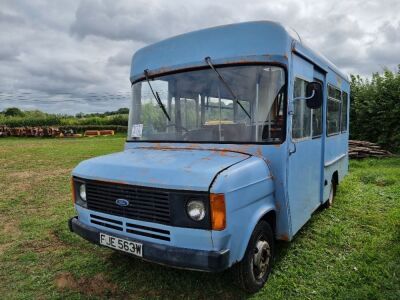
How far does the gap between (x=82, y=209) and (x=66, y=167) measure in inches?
388

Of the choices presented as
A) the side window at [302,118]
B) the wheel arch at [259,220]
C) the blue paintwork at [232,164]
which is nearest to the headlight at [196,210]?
the blue paintwork at [232,164]

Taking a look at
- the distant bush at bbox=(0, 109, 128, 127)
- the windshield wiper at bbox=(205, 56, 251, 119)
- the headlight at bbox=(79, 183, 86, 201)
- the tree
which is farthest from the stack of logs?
the windshield wiper at bbox=(205, 56, 251, 119)

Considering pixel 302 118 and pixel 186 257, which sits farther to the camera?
pixel 302 118

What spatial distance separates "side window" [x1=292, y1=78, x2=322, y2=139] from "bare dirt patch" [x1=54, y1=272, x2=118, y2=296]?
8.74 feet

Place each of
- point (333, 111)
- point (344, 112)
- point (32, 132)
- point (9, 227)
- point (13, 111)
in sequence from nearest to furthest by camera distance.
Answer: point (9, 227), point (333, 111), point (344, 112), point (32, 132), point (13, 111)

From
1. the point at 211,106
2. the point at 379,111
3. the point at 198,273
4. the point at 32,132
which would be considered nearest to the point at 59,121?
the point at 32,132

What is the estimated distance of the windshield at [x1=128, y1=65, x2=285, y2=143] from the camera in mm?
3779

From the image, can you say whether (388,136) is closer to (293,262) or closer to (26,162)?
(293,262)

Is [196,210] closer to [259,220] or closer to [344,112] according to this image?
[259,220]

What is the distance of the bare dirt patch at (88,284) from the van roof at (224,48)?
101 inches

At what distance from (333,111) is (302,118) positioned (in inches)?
89.9

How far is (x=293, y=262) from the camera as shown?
4406 millimetres

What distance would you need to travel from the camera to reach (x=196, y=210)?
307 centimetres

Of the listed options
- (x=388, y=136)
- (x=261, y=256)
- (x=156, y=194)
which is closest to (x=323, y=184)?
(x=261, y=256)
